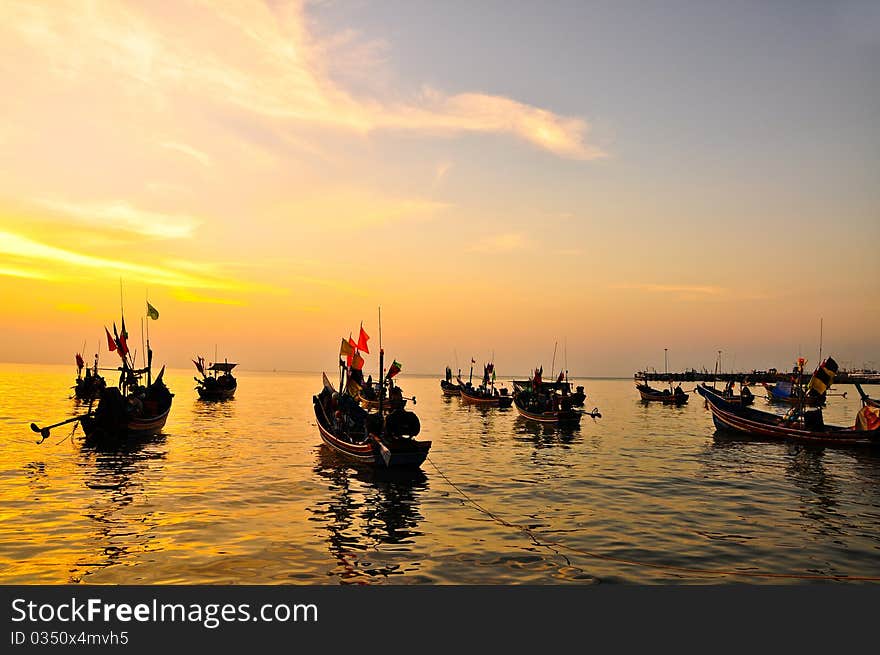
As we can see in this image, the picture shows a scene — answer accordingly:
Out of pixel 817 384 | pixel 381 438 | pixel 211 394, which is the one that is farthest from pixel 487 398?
pixel 381 438

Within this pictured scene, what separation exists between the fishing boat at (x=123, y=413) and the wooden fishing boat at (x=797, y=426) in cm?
4199

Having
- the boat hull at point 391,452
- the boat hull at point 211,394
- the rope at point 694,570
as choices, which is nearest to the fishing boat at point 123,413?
the boat hull at point 391,452

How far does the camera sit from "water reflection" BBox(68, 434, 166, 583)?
14398 millimetres

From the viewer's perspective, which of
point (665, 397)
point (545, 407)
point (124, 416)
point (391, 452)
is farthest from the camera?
point (665, 397)

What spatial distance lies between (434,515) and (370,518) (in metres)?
2.12

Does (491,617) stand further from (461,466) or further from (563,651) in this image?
(461,466)

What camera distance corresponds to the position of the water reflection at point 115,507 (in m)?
14.4

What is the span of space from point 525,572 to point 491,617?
499 centimetres

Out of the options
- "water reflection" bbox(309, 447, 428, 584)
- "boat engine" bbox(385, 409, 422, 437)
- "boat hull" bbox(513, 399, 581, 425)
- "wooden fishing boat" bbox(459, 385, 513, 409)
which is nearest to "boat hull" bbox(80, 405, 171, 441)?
"water reflection" bbox(309, 447, 428, 584)

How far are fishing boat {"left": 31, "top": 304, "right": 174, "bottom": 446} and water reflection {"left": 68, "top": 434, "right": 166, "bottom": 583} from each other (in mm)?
1699

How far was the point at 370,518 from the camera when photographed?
1898cm

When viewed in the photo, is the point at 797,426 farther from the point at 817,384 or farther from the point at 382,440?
the point at 382,440

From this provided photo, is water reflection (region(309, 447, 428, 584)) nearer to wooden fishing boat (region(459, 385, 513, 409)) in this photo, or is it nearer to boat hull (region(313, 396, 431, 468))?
boat hull (region(313, 396, 431, 468))

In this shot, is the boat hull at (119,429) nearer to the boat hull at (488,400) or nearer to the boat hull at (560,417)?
the boat hull at (560,417)
